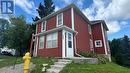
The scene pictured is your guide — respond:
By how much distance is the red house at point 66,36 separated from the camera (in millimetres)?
13742

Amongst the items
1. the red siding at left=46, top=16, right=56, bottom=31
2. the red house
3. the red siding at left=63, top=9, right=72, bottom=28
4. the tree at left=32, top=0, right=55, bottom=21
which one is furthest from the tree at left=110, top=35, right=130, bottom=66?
the tree at left=32, top=0, right=55, bottom=21

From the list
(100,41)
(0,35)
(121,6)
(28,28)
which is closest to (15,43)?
(28,28)

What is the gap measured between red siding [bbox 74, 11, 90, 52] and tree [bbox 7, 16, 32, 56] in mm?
10350

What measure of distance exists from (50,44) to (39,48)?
2.49m

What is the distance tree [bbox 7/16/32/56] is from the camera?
22.7 metres

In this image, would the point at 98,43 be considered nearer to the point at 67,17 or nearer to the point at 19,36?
the point at 67,17

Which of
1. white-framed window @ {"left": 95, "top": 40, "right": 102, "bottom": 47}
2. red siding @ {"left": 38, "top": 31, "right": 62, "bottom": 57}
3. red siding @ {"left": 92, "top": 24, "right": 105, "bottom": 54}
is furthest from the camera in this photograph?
white-framed window @ {"left": 95, "top": 40, "right": 102, "bottom": 47}

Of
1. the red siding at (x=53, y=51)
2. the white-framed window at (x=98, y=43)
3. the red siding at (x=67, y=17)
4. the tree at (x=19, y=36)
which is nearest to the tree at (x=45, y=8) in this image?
the tree at (x=19, y=36)

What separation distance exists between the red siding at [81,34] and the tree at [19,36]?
407 inches

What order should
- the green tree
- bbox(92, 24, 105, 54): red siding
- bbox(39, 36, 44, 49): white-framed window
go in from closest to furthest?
bbox(39, 36, 44, 49): white-framed window, bbox(92, 24, 105, 54): red siding, the green tree

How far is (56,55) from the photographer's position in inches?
548

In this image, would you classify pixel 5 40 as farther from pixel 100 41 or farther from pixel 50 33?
pixel 100 41

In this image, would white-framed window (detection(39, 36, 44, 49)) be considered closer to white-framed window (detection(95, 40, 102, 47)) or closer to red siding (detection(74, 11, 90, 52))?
red siding (detection(74, 11, 90, 52))

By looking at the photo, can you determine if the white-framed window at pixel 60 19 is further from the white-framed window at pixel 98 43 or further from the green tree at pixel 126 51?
the green tree at pixel 126 51
